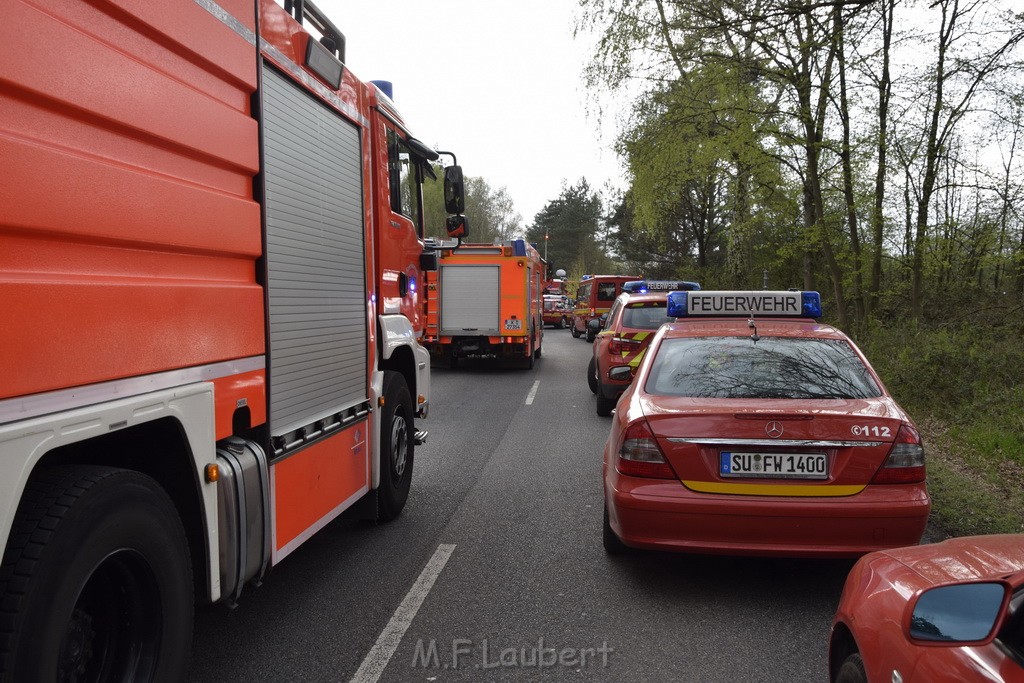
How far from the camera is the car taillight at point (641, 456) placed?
4.32m

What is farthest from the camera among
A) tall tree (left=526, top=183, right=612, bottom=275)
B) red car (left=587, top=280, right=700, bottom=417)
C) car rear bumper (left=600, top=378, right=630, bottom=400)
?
tall tree (left=526, top=183, right=612, bottom=275)

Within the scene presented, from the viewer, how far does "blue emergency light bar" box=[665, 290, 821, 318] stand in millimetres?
5977

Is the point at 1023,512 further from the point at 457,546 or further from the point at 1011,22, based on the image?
the point at 1011,22

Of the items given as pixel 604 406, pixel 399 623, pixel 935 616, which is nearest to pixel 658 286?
pixel 604 406

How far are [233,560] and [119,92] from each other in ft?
5.85

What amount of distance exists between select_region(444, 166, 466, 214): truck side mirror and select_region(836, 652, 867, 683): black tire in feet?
15.5

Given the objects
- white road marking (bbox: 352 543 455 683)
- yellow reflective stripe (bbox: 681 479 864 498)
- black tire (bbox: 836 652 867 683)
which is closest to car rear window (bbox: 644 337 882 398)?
yellow reflective stripe (bbox: 681 479 864 498)

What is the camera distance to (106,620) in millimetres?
2594

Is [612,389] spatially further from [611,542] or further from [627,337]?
[611,542]

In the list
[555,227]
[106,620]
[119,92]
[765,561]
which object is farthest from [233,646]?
[555,227]

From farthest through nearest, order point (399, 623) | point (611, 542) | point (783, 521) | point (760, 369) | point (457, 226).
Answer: point (457, 226) < point (611, 542) < point (760, 369) < point (783, 521) < point (399, 623)

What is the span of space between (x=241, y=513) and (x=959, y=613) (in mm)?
2542

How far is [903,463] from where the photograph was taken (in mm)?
4145

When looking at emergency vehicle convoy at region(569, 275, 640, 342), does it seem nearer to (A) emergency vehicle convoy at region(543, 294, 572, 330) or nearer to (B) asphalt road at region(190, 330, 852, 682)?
(A) emergency vehicle convoy at region(543, 294, 572, 330)
